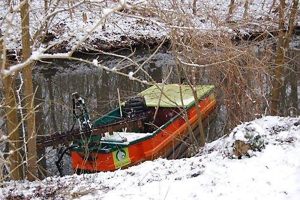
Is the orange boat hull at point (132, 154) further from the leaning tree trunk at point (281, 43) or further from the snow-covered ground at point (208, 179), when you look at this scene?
the snow-covered ground at point (208, 179)

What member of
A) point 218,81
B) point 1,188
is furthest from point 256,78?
point 1,188

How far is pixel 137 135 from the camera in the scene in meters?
10.6

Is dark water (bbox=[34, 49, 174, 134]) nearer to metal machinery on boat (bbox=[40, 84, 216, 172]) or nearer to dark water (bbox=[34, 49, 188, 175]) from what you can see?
dark water (bbox=[34, 49, 188, 175])

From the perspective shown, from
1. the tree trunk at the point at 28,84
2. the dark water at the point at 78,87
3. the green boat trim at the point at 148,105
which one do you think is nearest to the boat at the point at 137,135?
the green boat trim at the point at 148,105

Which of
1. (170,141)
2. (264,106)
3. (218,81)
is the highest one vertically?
(218,81)

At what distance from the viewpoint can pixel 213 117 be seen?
1444cm

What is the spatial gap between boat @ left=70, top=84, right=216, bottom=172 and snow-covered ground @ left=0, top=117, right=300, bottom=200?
6.99 feet

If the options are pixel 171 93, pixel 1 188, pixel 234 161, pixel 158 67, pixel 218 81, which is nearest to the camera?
pixel 234 161

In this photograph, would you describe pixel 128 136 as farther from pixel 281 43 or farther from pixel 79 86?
pixel 79 86

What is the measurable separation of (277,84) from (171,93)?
12.9 feet

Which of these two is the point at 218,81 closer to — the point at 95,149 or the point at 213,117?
the point at 95,149

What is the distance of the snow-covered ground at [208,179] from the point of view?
5.00 meters

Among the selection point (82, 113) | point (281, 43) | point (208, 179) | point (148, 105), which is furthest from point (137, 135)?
point (208, 179)

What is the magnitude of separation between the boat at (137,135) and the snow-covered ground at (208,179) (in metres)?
Answer: 2.13
